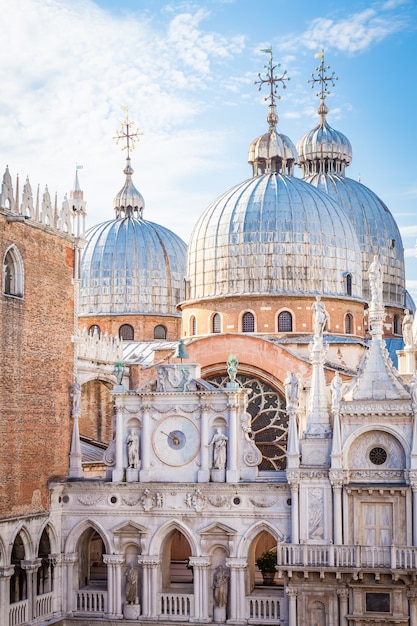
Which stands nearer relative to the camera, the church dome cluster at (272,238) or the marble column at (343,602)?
the marble column at (343,602)

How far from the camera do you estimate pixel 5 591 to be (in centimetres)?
2667

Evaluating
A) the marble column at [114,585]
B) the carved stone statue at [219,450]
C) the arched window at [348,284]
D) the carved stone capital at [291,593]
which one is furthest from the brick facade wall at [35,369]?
the arched window at [348,284]

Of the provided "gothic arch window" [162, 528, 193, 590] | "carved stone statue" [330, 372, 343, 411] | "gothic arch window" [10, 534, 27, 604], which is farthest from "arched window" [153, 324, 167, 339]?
"carved stone statue" [330, 372, 343, 411]

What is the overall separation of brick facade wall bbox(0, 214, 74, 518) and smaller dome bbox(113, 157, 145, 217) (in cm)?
2483

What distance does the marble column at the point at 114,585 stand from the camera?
28750mm

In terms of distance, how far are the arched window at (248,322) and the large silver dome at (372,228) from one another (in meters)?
15.2

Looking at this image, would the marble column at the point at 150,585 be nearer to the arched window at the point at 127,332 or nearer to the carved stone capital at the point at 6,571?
the carved stone capital at the point at 6,571

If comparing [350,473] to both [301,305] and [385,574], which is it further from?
[301,305]

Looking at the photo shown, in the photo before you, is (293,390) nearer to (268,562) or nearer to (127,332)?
(268,562)

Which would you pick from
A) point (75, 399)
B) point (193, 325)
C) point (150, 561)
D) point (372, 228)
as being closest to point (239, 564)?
point (150, 561)

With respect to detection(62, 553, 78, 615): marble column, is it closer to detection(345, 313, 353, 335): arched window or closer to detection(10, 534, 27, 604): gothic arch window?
detection(10, 534, 27, 604): gothic arch window

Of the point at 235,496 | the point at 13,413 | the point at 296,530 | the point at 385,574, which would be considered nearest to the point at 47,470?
the point at 13,413

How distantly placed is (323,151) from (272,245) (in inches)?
724

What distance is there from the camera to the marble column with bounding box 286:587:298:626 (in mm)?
27188
